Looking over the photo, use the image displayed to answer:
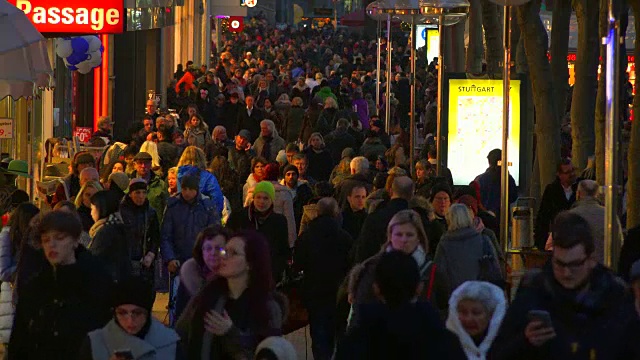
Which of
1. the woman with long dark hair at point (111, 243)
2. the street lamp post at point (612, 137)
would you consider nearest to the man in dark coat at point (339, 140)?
the woman with long dark hair at point (111, 243)

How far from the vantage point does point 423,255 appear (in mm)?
10023

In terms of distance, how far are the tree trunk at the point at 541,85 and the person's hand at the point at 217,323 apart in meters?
13.8

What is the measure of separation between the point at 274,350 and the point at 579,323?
47.9 inches

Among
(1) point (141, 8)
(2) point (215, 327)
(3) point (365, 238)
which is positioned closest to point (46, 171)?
(1) point (141, 8)

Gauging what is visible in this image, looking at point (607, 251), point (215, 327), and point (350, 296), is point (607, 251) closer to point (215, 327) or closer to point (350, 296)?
point (350, 296)

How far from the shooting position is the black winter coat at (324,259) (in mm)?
12484

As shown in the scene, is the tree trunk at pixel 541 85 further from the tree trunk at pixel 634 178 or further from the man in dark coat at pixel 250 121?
the man in dark coat at pixel 250 121

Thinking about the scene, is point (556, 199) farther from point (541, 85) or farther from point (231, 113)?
point (231, 113)

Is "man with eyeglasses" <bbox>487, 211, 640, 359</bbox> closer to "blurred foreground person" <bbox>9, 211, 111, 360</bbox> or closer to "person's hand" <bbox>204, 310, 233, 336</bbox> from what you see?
"person's hand" <bbox>204, 310, 233, 336</bbox>

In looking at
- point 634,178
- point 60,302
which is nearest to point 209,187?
point 634,178

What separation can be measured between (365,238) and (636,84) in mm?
6488

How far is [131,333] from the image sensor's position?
722cm

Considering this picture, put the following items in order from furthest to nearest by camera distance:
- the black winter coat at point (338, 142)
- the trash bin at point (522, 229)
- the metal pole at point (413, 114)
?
the black winter coat at point (338, 142)
the metal pole at point (413, 114)
the trash bin at point (522, 229)

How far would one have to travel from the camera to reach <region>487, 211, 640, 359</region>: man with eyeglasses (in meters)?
6.75
